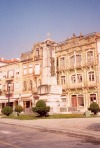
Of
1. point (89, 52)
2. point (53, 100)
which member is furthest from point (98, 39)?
point (53, 100)

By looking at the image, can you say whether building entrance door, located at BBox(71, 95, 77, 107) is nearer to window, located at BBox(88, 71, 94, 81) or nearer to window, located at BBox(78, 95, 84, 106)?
window, located at BBox(78, 95, 84, 106)

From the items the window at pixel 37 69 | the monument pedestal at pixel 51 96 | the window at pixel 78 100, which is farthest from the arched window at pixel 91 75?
the monument pedestal at pixel 51 96

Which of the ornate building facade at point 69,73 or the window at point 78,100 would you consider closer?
the ornate building facade at point 69,73

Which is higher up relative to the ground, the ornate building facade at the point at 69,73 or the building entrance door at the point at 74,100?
the ornate building facade at the point at 69,73

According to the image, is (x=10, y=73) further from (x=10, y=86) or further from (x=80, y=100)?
(x=80, y=100)

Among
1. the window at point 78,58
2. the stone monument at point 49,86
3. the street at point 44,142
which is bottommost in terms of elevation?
the street at point 44,142

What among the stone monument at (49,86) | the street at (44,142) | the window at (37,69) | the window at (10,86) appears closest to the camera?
the street at (44,142)

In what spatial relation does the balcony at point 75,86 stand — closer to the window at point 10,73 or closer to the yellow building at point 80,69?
the yellow building at point 80,69

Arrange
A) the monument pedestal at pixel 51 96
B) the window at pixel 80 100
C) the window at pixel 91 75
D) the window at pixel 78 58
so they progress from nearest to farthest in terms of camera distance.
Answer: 1. the monument pedestal at pixel 51 96
2. the window at pixel 91 75
3. the window at pixel 80 100
4. the window at pixel 78 58

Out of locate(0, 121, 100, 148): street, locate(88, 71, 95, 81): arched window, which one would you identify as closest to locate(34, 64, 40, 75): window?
locate(88, 71, 95, 81): arched window

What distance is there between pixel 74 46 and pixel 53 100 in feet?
63.0

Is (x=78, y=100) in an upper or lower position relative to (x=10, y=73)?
lower

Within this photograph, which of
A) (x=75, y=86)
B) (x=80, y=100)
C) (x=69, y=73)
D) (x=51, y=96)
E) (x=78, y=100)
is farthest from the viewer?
(x=69, y=73)

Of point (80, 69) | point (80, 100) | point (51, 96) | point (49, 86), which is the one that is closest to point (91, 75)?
point (80, 69)
